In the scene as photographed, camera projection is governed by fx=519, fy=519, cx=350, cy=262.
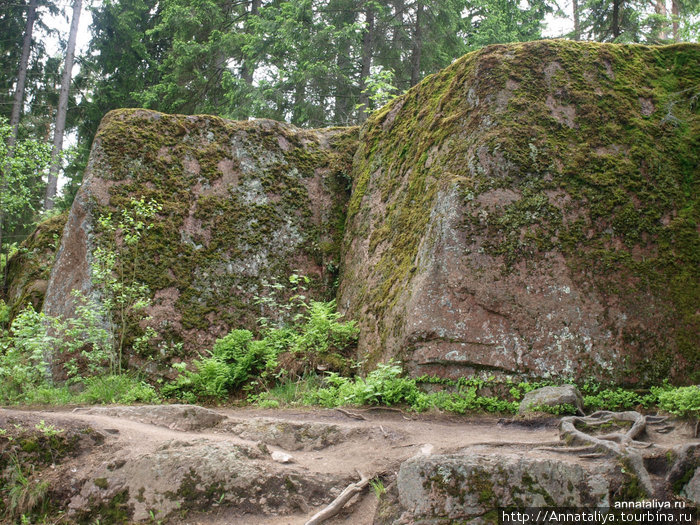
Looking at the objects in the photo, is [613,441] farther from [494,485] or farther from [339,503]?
[339,503]

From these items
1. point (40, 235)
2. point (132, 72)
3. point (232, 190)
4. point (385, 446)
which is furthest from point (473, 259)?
point (132, 72)

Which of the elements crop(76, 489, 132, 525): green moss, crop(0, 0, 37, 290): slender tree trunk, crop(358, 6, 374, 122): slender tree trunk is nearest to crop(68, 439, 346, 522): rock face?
crop(76, 489, 132, 525): green moss

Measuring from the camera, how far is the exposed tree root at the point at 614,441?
10.9ft

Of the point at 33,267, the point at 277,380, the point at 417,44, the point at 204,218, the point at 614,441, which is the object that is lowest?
the point at 277,380

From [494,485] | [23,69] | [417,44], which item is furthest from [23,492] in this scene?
[23,69]

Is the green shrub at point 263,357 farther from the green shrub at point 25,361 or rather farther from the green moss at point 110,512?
the green moss at point 110,512

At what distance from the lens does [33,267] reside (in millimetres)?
10281

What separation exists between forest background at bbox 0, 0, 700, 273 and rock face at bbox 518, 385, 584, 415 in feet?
28.2

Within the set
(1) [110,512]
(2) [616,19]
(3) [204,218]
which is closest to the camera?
(1) [110,512]

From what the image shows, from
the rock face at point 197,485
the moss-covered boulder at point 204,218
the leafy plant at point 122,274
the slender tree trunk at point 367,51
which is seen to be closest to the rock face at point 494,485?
the rock face at point 197,485

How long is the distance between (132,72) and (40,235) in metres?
12.2

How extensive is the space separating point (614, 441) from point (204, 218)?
22.0ft

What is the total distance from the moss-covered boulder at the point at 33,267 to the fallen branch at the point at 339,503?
7.58 metres

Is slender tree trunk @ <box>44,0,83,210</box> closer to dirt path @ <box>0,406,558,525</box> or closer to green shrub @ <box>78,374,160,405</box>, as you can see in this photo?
green shrub @ <box>78,374,160,405</box>
